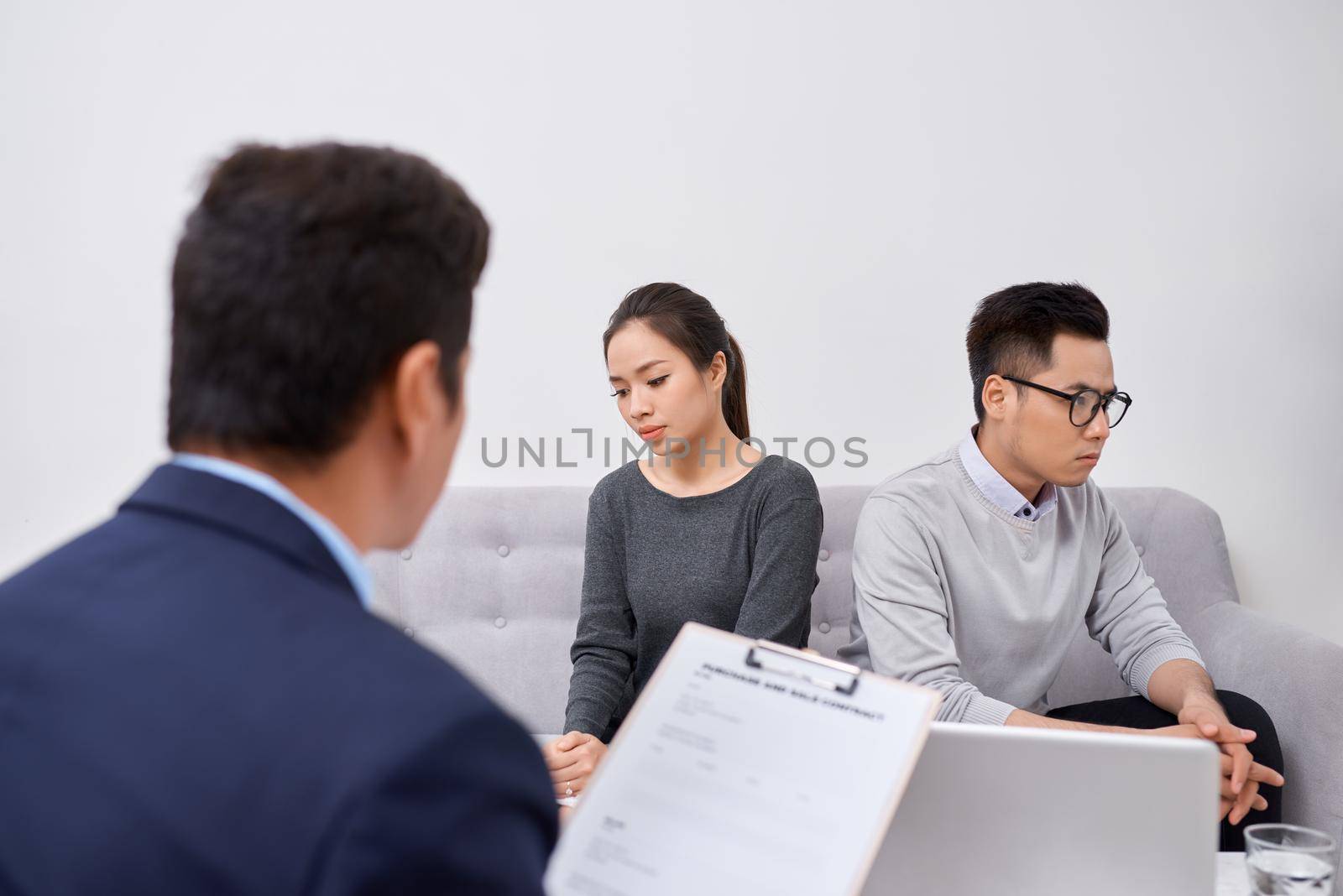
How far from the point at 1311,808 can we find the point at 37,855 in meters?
1.83

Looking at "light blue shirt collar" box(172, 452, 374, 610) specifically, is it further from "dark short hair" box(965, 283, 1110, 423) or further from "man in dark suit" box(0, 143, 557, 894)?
"dark short hair" box(965, 283, 1110, 423)

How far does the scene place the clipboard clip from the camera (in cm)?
91

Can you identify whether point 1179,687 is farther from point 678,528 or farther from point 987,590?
point 678,528

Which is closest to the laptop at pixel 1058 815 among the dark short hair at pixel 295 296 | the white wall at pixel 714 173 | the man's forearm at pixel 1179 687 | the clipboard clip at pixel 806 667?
the clipboard clip at pixel 806 667

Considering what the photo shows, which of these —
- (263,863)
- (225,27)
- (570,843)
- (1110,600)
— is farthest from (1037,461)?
(225,27)

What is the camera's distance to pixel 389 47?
246 cm

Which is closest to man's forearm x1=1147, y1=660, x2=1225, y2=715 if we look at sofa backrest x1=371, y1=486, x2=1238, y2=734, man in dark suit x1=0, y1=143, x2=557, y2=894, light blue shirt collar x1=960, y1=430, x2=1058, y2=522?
light blue shirt collar x1=960, y1=430, x2=1058, y2=522

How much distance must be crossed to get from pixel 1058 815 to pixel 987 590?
88cm

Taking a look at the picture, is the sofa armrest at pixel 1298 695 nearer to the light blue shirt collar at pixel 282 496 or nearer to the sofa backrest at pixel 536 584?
the sofa backrest at pixel 536 584

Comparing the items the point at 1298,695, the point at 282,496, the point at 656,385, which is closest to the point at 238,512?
the point at 282,496

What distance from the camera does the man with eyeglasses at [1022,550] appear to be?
1.73 meters

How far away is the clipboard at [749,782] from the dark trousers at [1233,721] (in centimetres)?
103

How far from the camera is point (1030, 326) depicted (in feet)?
5.97

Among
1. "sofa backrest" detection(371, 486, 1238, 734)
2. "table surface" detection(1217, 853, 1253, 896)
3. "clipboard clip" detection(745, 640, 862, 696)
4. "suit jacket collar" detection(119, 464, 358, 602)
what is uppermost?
"suit jacket collar" detection(119, 464, 358, 602)
